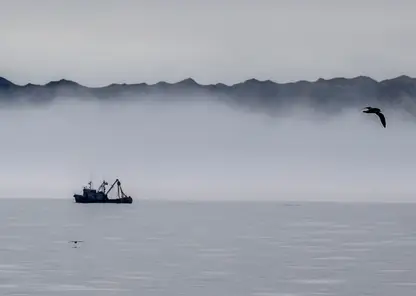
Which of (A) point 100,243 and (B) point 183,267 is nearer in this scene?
(B) point 183,267

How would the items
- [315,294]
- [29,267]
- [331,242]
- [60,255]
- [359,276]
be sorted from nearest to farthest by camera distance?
[315,294] → [359,276] → [29,267] → [60,255] → [331,242]

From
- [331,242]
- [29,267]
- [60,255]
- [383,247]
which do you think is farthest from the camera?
[331,242]

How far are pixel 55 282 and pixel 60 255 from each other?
2200 centimetres

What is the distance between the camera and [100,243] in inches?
4296

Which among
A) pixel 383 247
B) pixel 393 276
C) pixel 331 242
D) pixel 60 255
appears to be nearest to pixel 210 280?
pixel 393 276

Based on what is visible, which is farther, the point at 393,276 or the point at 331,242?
the point at 331,242

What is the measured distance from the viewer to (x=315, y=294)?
206 feet

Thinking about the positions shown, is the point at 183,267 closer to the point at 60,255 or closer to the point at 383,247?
the point at 60,255

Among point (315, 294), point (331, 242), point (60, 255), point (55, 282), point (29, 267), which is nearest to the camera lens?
point (315, 294)

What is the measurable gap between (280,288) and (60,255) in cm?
2838

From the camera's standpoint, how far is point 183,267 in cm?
Answer: 7938

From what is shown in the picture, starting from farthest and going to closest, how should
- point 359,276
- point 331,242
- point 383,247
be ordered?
point 331,242, point 383,247, point 359,276

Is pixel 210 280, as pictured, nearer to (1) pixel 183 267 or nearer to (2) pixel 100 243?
(1) pixel 183 267

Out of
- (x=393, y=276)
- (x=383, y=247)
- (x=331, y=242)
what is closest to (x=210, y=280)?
(x=393, y=276)
